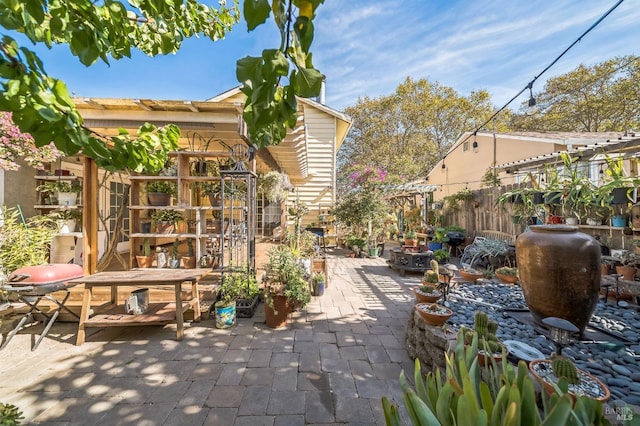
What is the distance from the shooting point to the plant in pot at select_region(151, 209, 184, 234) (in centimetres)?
427

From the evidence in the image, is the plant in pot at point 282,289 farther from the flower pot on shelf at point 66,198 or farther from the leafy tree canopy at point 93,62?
the flower pot on shelf at point 66,198

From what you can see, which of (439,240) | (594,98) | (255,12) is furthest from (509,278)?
(594,98)

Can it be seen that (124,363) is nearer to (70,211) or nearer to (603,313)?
(70,211)

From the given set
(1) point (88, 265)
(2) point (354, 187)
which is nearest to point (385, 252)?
(2) point (354, 187)

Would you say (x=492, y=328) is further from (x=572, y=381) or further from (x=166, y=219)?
(x=166, y=219)

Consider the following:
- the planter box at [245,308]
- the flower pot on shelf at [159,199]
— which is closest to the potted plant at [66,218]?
the flower pot on shelf at [159,199]

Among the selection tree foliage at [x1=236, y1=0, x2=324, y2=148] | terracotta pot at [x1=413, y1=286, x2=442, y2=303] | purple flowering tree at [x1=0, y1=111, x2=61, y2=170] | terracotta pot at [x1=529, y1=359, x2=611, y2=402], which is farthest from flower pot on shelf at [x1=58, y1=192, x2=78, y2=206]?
terracotta pot at [x1=529, y1=359, x2=611, y2=402]

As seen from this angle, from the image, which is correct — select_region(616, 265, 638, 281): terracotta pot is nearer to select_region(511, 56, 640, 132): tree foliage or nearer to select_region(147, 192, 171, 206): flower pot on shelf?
select_region(147, 192, 171, 206): flower pot on shelf

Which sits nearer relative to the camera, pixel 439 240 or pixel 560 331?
pixel 560 331

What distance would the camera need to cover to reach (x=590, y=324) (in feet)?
9.24

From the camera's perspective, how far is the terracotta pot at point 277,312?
337cm

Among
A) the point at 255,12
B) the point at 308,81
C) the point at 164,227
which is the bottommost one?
the point at 164,227

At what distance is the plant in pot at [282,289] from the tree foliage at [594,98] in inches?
615

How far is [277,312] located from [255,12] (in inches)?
129
